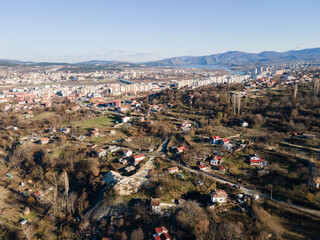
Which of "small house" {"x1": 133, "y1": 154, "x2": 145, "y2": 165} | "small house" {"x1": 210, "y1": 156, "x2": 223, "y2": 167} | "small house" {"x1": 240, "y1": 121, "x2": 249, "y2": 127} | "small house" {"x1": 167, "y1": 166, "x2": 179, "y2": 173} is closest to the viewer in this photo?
"small house" {"x1": 167, "y1": 166, "x2": 179, "y2": 173}

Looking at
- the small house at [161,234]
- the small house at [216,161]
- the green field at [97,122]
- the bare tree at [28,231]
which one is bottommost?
the bare tree at [28,231]

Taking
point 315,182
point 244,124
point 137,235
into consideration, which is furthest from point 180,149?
point 244,124

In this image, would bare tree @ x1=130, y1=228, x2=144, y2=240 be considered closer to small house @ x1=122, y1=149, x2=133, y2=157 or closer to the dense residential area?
the dense residential area

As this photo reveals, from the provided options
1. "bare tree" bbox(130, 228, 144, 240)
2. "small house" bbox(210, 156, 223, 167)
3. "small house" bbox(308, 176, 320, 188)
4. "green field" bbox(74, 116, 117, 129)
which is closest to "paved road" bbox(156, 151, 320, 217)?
"small house" bbox(210, 156, 223, 167)

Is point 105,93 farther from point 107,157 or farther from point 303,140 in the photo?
point 303,140

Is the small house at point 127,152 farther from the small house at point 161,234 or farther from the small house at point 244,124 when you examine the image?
the small house at point 244,124

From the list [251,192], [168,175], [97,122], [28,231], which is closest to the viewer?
[28,231]

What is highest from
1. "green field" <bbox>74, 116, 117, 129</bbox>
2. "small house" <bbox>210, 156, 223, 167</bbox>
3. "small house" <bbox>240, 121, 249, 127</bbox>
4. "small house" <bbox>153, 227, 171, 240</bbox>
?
"small house" <bbox>240, 121, 249, 127</bbox>

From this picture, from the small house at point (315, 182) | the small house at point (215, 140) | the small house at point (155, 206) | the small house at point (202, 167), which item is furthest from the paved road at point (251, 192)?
the small house at point (215, 140)

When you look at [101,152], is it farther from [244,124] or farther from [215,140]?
[244,124]
